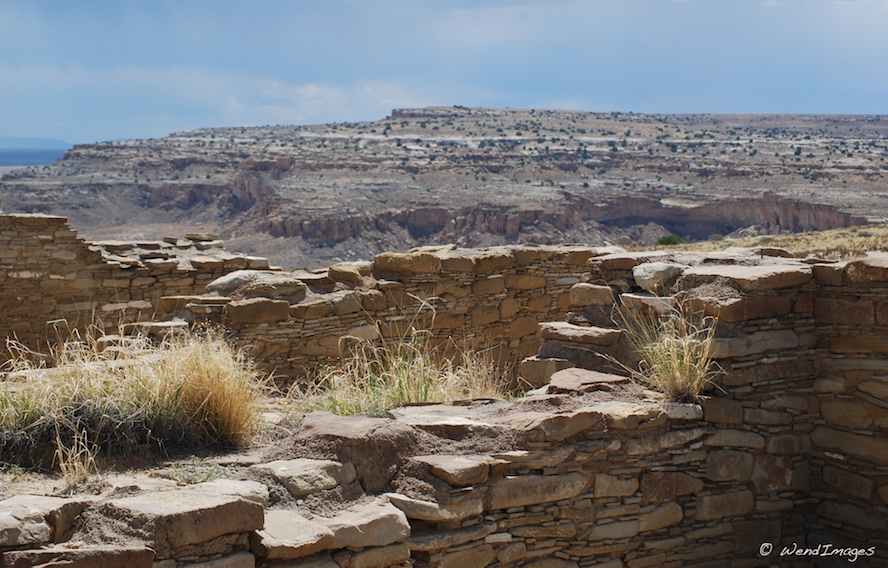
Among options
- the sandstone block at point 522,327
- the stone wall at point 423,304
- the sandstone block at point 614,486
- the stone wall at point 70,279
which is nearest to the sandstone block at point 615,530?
the sandstone block at point 614,486

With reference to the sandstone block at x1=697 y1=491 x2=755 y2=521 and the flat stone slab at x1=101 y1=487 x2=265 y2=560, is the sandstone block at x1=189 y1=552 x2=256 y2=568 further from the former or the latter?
the sandstone block at x1=697 y1=491 x2=755 y2=521

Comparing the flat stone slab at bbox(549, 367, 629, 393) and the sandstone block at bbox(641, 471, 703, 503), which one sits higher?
the flat stone slab at bbox(549, 367, 629, 393)

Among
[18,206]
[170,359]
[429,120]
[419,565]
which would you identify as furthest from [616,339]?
[429,120]

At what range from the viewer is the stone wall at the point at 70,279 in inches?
467

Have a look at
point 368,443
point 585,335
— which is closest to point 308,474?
point 368,443

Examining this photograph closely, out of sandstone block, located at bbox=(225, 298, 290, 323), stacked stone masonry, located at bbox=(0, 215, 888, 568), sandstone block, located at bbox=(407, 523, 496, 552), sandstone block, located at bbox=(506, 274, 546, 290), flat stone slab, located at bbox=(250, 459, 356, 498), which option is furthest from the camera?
sandstone block, located at bbox=(506, 274, 546, 290)

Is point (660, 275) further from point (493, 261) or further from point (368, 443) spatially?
point (493, 261)

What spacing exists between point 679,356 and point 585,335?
85cm

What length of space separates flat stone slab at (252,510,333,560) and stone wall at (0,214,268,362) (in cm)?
790

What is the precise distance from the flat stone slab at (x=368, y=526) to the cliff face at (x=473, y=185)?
41.5 m

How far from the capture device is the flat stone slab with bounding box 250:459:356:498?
15.3 ft

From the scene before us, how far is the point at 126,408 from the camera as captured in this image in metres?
4.91

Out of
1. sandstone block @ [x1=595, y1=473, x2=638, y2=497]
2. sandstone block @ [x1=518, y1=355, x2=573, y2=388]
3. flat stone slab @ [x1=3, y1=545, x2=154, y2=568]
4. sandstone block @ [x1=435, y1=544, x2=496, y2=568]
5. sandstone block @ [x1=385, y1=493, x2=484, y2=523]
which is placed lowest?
sandstone block @ [x1=435, y1=544, x2=496, y2=568]

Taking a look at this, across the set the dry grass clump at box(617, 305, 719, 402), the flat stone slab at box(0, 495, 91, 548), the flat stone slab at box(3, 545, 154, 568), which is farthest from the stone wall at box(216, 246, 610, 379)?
the flat stone slab at box(3, 545, 154, 568)
